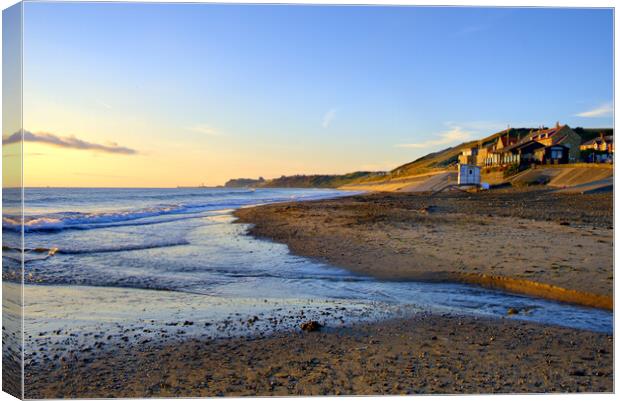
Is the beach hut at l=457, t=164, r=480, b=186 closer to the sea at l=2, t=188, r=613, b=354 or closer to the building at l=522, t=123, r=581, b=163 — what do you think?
the building at l=522, t=123, r=581, b=163

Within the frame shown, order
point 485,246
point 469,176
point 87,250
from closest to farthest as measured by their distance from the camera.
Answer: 1. point 485,246
2. point 87,250
3. point 469,176

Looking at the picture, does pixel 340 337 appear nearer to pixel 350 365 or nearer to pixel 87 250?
pixel 350 365

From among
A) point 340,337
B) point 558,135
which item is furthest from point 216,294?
point 558,135

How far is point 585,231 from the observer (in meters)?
11.5

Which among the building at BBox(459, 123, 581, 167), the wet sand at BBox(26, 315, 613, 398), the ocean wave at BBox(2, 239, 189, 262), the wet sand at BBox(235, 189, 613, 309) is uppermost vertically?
the building at BBox(459, 123, 581, 167)

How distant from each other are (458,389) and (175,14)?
13.4 feet

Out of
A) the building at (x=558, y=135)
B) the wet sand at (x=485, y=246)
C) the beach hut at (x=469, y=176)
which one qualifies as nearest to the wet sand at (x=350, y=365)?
the wet sand at (x=485, y=246)

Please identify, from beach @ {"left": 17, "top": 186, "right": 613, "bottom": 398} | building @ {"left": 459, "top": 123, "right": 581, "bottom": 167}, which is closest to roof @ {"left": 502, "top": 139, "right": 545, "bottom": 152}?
building @ {"left": 459, "top": 123, "right": 581, "bottom": 167}

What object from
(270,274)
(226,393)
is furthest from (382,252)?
(226,393)

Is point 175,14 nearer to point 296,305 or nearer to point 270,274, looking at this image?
point 296,305

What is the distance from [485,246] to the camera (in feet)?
33.6

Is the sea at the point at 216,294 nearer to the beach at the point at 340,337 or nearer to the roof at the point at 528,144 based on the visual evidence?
the beach at the point at 340,337

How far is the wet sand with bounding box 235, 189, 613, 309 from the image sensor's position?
726 cm

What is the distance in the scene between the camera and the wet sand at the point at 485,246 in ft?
23.8
